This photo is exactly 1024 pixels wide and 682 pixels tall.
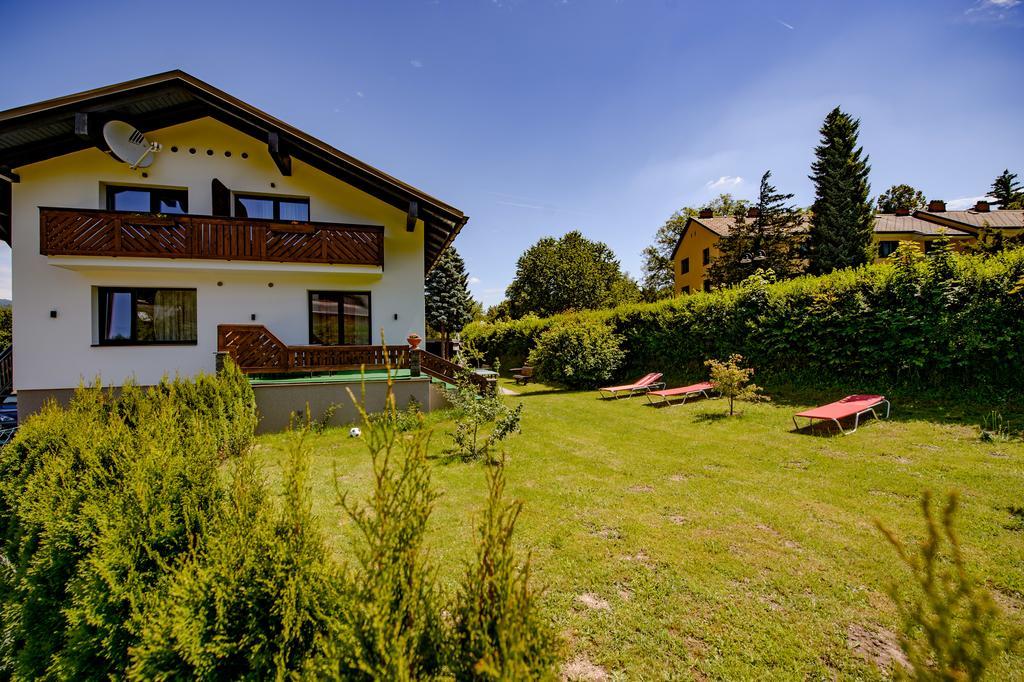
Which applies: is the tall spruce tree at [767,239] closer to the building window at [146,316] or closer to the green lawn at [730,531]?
the green lawn at [730,531]

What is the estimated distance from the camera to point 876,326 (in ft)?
37.0

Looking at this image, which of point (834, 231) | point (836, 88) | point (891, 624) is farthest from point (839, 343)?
point (834, 231)

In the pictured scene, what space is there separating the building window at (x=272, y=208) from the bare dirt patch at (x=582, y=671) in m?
13.7

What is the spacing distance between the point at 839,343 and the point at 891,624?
11009mm

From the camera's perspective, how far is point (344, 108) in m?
13.2

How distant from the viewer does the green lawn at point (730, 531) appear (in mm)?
3260

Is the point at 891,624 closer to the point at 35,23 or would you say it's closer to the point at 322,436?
the point at 322,436

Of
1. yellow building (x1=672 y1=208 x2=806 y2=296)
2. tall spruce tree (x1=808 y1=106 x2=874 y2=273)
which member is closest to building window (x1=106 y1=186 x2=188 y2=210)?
yellow building (x1=672 y1=208 x2=806 y2=296)

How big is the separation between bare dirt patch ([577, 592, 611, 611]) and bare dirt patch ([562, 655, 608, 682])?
1.87ft

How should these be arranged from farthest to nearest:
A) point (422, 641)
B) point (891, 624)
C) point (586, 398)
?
1. point (586, 398)
2. point (891, 624)
3. point (422, 641)

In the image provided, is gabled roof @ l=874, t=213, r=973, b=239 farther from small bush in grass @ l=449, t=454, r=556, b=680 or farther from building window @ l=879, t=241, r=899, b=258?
→ small bush in grass @ l=449, t=454, r=556, b=680

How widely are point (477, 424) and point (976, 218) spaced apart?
57014 millimetres

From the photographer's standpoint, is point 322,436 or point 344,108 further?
point 344,108

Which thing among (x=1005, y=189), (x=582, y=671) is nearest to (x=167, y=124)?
(x=582, y=671)
